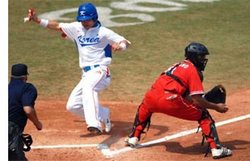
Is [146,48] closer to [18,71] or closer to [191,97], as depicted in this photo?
[191,97]

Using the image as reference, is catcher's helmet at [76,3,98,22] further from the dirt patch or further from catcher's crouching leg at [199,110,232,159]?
catcher's crouching leg at [199,110,232,159]

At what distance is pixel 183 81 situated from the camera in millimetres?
9727

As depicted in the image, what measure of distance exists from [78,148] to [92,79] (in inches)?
45.4

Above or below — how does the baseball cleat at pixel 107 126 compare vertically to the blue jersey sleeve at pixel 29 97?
below

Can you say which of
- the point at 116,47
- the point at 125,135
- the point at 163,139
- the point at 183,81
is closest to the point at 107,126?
the point at 125,135

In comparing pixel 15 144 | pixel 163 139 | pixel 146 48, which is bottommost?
pixel 146 48

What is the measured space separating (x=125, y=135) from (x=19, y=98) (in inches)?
107

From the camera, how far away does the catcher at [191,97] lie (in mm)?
9617

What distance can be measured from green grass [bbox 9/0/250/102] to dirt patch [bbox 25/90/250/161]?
914mm

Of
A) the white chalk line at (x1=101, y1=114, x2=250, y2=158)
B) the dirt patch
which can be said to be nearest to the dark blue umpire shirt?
the dirt patch

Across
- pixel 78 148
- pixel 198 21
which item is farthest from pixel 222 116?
pixel 198 21

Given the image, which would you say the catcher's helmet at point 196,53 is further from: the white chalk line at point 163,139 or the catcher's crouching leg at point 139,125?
the white chalk line at point 163,139

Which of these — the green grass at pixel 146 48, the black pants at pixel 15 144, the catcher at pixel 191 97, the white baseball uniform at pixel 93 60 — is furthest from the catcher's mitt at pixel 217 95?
the green grass at pixel 146 48

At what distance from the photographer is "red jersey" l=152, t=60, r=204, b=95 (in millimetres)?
9531
